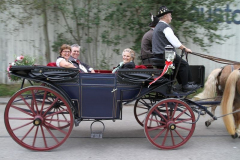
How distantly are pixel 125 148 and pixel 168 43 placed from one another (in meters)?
1.75

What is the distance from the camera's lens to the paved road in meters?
3.87

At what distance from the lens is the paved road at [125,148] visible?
3.87 metres

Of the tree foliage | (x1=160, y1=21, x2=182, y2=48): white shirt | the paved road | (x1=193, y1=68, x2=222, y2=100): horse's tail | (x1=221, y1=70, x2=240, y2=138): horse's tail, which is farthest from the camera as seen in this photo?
the tree foliage

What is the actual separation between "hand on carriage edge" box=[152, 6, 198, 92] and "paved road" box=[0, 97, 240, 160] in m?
0.99

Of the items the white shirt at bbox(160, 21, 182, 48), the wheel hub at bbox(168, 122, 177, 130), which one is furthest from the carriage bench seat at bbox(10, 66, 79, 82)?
the wheel hub at bbox(168, 122, 177, 130)

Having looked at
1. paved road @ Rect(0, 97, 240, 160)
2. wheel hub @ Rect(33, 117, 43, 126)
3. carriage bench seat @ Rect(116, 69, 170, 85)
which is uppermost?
carriage bench seat @ Rect(116, 69, 170, 85)

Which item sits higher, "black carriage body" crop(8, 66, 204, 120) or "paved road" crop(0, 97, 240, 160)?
"black carriage body" crop(8, 66, 204, 120)

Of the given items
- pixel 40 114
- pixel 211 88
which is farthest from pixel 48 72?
pixel 211 88

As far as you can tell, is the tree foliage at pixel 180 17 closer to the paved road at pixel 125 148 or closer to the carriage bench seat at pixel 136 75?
the paved road at pixel 125 148

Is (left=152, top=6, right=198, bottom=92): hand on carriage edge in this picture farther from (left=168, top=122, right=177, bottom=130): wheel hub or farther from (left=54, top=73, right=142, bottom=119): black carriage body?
(left=54, top=73, right=142, bottom=119): black carriage body

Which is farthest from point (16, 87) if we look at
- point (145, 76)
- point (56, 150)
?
point (145, 76)

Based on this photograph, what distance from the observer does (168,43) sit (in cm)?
424

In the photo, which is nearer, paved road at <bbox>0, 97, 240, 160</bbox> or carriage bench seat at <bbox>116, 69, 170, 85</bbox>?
paved road at <bbox>0, 97, 240, 160</bbox>

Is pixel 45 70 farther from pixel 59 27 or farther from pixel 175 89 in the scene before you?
pixel 59 27
